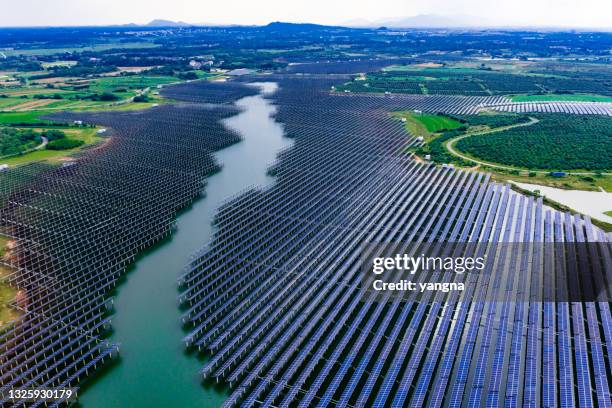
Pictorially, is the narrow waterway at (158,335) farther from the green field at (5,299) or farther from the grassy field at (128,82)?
the grassy field at (128,82)

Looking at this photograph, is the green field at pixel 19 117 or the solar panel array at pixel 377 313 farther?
the green field at pixel 19 117

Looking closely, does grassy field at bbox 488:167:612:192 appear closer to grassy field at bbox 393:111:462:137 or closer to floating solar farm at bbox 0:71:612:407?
floating solar farm at bbox 0:71:612:407

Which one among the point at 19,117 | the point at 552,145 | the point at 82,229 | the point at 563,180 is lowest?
the point at 82,229

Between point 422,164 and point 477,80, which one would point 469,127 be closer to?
point 422,164

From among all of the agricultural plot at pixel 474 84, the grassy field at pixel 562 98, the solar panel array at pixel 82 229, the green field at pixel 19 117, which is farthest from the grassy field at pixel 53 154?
the grassy field at pixel 562 98

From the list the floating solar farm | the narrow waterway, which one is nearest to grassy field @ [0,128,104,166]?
the floating solar farm

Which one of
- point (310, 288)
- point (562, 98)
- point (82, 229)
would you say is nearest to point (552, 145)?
point (562, 98)

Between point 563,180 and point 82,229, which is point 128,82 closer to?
point 82,229
